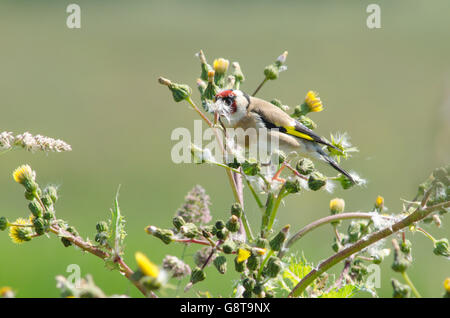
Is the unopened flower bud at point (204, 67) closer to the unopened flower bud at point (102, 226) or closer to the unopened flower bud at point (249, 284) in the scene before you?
the unopened flower bud at point (102, 226)

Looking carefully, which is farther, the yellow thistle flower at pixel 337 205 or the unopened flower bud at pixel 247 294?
the yellow thistle flower at pixel 337 205

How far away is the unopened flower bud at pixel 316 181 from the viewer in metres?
1.13

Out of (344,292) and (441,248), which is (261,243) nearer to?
(344,292)

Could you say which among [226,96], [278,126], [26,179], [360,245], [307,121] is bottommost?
[360,245]

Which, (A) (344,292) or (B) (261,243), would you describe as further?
(A) (344,292)

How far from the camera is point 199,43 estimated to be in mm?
11891

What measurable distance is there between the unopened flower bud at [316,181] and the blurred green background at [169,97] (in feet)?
1.61

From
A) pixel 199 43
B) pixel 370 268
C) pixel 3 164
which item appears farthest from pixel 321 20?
pixel 370 268

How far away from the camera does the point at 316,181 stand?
1.13 meters

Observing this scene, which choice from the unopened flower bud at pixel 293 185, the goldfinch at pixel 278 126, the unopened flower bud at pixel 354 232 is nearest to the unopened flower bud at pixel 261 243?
the unopened flower bud at pixel 293 185

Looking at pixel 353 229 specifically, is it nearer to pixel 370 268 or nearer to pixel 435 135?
pixel 370 268

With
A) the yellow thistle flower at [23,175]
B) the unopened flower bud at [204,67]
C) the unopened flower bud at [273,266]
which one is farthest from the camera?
the unopened flower bud at [204,67]

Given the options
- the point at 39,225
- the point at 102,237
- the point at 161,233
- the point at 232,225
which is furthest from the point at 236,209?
the point at 39,225

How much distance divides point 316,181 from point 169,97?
967 cm
